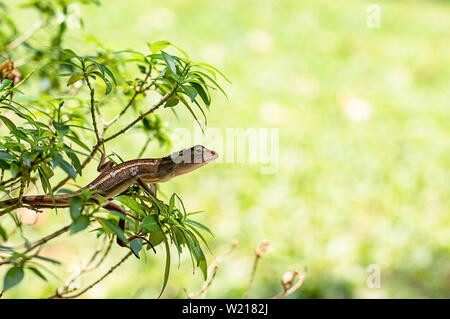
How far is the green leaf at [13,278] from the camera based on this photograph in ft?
2.64

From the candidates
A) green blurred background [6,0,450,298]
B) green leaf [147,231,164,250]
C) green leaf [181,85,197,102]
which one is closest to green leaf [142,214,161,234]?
green leaf [147,231,164,250]

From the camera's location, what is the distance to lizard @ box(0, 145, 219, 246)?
1.11 meters

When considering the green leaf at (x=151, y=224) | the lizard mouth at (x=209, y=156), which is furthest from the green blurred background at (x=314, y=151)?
the green leaf at (x=151, y=224)

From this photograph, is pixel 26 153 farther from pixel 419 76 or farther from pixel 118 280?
pixel 419 76

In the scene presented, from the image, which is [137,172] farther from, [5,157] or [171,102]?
[5,157]

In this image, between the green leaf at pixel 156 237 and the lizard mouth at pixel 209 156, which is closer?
the green leaf at pixel 156 237

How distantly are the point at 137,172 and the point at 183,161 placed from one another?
141mm

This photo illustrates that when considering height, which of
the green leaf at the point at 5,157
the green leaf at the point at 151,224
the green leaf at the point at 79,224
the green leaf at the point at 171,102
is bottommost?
the green leaf at the point at 151,224

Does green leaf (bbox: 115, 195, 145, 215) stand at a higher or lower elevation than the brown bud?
lower

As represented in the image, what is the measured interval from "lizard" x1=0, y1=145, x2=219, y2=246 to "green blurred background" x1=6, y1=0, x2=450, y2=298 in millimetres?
453

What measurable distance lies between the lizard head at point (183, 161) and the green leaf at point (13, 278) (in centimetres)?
56

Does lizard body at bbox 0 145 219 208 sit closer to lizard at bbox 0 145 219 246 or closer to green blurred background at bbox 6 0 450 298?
lizard at bbox 0 145 219 246

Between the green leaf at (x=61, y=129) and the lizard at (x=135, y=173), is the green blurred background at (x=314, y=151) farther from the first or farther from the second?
the green leaf at (x=61, y=129)
